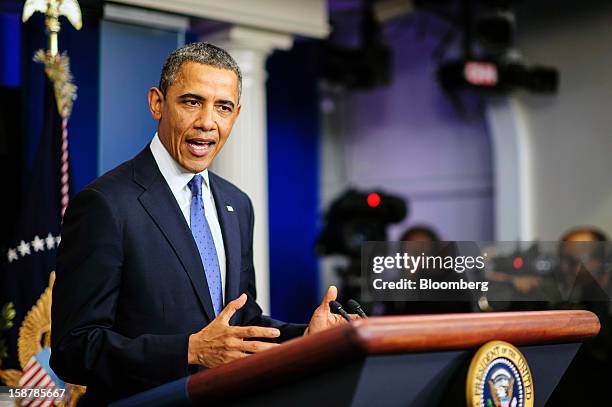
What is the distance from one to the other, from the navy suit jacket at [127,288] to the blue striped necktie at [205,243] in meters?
0.03

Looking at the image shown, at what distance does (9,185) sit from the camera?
11.1 feet

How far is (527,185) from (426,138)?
1.00m

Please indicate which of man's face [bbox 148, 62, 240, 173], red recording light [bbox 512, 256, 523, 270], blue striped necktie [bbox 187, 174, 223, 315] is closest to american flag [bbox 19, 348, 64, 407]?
blue striped necktie [bbox 187, 174, 223, 315]

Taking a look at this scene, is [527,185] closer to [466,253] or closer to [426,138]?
[426,138]

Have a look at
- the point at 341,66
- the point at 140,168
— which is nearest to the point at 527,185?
the point at 341,66

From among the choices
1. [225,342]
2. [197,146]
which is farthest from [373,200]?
[225,342]

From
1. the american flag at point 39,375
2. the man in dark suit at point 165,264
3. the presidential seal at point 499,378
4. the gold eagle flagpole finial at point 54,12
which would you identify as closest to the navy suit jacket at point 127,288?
the man in dark suit at point 165,264

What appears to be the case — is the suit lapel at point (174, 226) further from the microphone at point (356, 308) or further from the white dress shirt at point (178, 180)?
the microphone at point (356, 308)

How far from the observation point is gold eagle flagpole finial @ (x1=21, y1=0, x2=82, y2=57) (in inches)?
87.2

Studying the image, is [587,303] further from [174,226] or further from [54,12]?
[54,12]

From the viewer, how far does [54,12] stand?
2219 mm

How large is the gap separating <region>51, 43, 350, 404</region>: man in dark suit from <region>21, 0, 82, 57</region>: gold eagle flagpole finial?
0.59m

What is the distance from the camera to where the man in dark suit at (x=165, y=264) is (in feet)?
4.95

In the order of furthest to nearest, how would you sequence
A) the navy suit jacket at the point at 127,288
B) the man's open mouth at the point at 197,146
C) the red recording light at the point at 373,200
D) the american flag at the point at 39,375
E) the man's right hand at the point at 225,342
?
1. the red recording light at the point at 373,200
2. the american flag at the point at 39,375
3. the man's open mouth at the point at 197,146
4. the navy suit jacket at the point at 127,288
5. the man's right hand at the point at 225,342
